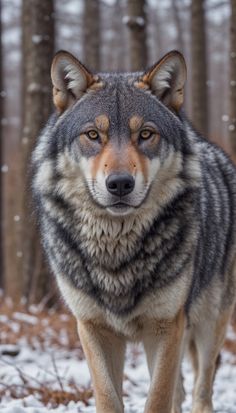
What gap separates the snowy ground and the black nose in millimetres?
1908

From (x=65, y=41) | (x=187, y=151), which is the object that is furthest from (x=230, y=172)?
(x=65, y=41)

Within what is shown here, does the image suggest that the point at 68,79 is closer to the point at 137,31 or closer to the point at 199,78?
the point at 137,31

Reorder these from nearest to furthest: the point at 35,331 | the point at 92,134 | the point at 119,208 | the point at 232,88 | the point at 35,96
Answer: the point at 119,208, the point at 92,134, the point at 35,331, the point at 232,88, the point at 35,96

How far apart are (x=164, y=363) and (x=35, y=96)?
21.9ft

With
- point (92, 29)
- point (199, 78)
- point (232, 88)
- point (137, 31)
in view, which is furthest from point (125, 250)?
point (92, 29)

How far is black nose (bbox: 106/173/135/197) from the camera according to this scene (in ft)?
12.7

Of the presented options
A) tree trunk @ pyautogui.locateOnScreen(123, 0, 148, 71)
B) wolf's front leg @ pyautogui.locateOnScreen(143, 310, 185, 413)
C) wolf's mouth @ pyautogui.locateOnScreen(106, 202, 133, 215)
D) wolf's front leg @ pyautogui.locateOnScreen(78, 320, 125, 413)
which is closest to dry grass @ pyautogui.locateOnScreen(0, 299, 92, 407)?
wolf's front leg @ pyautogui.locateOnScreen(78, 320, 125, 413)

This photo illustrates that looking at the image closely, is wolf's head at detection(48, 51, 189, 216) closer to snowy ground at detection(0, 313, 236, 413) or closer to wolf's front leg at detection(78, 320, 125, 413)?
wolf's front leg at detection(78, 320, 125, 413)

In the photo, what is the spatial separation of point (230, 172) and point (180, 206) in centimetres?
158

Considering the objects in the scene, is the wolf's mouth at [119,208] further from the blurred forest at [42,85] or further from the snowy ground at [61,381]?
the snowy ground at [61,381]

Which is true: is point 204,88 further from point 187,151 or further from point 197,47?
point 187,151

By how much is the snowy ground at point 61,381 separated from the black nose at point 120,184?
75.1 inches

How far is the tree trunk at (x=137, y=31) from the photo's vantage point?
10586 mm

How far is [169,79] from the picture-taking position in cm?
455
